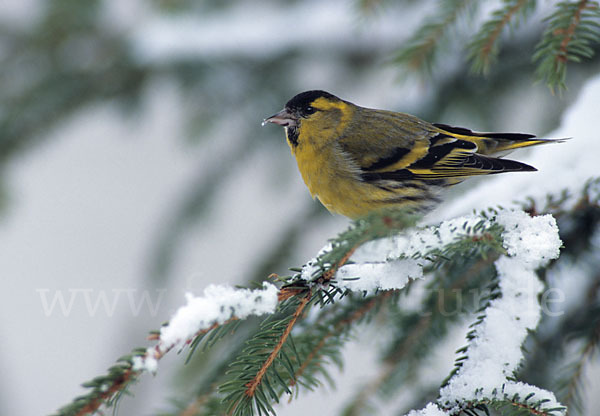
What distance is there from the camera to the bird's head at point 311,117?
180cm

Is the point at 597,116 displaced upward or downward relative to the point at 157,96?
downward

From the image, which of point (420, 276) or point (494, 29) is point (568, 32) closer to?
point (494, 29)

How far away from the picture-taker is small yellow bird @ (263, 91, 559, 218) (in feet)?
5.34

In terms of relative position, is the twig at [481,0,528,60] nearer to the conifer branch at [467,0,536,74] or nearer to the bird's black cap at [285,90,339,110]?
the conifer branch at [467,0,536,74]

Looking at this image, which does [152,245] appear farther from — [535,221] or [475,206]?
[535,221]

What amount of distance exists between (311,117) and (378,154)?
0.27 metres

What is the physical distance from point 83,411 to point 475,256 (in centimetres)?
91

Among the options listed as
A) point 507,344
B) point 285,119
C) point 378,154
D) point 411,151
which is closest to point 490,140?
point 411,151

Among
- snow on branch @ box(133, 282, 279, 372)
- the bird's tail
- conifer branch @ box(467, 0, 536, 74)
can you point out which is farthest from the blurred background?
snow on branch @ box(133, 282, 279, 372)

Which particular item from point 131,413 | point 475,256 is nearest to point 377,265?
point 475,256

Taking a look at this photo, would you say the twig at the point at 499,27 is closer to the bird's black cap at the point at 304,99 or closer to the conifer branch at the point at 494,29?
the conifer branch at the point at 494,29

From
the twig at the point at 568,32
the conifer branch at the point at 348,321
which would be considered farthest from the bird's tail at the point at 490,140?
the conifer branch at the point at 348,321

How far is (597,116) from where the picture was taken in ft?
4.57

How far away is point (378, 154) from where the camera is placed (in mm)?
1746
